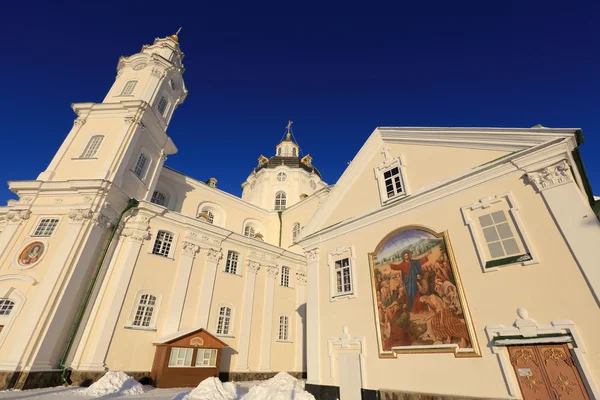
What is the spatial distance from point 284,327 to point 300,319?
1560 millimetres

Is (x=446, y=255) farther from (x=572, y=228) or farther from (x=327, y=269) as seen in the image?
(x=327, y=269)

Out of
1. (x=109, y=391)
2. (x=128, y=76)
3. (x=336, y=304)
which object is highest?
(x=128, y=76)

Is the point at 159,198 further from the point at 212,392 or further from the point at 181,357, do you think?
the point at 212,392

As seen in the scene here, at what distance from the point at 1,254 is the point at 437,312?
65.5ft

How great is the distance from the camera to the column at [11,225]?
1472cm

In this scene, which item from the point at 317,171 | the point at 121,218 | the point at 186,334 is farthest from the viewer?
the point at 317,171

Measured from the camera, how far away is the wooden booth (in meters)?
14.9

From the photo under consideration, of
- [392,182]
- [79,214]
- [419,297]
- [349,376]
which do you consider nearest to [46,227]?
[79,214]

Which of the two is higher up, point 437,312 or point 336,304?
point 336,304

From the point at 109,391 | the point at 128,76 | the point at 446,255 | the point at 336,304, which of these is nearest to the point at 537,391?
the point at 446,255

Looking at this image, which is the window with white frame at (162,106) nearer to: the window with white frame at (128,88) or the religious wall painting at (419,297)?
the window with white frame at (128,88)

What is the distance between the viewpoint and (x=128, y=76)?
79.4 ft

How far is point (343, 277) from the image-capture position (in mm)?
13125

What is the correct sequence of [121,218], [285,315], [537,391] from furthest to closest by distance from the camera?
[285,315], [121,218], [537,391]
